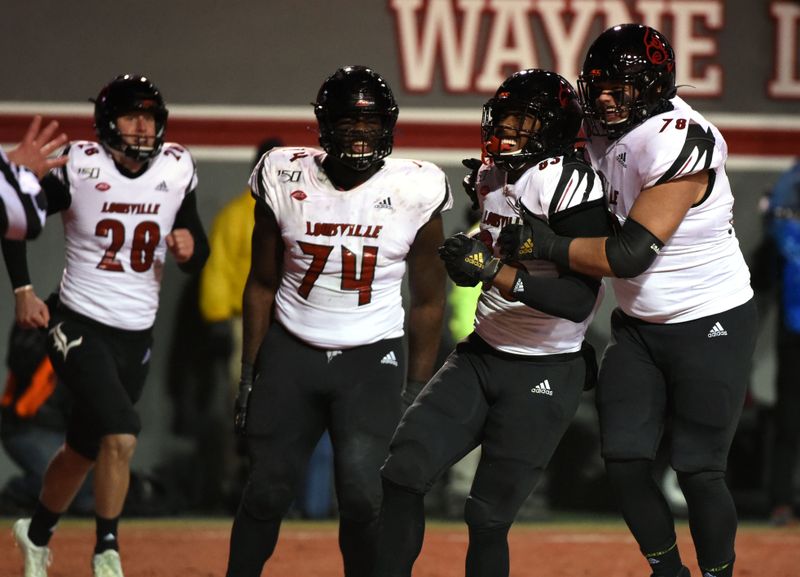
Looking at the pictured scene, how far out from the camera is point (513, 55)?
8453 mm

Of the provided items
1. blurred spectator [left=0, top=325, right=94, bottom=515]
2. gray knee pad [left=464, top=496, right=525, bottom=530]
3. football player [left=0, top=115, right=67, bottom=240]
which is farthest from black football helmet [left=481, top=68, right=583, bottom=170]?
blurred spectator [left=0, top=325, right=94, bottom=515]

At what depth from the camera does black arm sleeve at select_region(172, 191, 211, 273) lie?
5742 millimetres

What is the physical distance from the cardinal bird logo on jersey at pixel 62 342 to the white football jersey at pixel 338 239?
1269mm

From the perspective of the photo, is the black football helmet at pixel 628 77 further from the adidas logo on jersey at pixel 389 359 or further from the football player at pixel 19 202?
the football player at pixel 19 202

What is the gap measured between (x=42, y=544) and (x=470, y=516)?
2234 mm

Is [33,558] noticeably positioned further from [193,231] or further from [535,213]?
[535,213]

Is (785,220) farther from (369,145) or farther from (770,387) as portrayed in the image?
(369,145)

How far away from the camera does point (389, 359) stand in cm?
467

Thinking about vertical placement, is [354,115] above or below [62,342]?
above

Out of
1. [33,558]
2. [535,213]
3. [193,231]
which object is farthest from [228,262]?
[535,213]

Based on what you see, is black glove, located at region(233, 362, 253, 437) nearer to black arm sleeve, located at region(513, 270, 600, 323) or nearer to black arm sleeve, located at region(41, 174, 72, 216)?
black arm sleeve, located at region(513, 270, 600, 323)

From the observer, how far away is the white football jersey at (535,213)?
422 centimetres

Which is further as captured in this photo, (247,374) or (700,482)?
(247,374)

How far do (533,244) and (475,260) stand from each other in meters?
0.20
